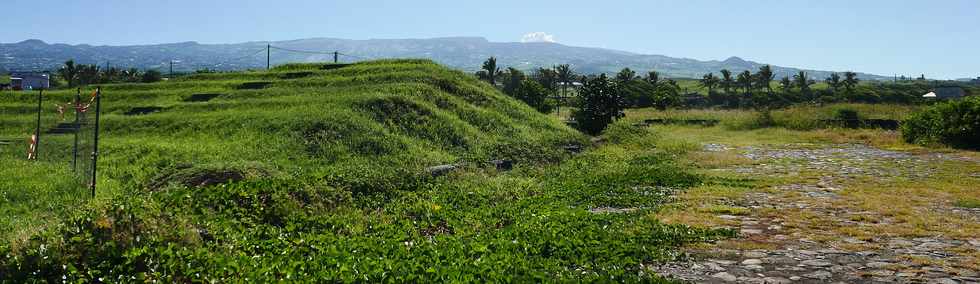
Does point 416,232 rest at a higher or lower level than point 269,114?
lower

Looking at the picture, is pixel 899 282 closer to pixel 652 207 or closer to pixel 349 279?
pixel 652 207

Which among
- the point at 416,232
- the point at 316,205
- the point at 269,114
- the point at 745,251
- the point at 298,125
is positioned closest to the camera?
the point at 745,251

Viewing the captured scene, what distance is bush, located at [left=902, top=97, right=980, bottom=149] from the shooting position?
23.8 meters

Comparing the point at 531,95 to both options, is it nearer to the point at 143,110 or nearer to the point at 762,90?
the point at 143,110

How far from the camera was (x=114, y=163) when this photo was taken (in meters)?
14.2

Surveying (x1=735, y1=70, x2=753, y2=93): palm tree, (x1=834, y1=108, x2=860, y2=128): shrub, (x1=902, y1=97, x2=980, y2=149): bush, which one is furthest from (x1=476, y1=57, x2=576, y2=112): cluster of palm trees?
(x1=735, y1=70, x2=753, y2=93): palm tree

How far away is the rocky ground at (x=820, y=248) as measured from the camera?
285 inches

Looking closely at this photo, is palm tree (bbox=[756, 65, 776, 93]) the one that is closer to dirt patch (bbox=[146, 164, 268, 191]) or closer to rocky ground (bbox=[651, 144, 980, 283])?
rocky ground (bbox=[651, 144, 980, 283])

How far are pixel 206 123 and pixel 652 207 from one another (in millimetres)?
13509

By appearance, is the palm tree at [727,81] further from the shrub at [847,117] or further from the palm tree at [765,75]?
the shrub at [847,117]

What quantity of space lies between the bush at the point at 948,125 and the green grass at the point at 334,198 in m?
11.2

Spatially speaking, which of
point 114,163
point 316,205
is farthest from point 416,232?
point 114,163

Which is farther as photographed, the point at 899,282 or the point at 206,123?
the point at 206,123

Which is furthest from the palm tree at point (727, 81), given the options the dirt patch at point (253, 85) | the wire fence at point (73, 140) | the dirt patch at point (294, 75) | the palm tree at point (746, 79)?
the wire fence at point (73, 140)
